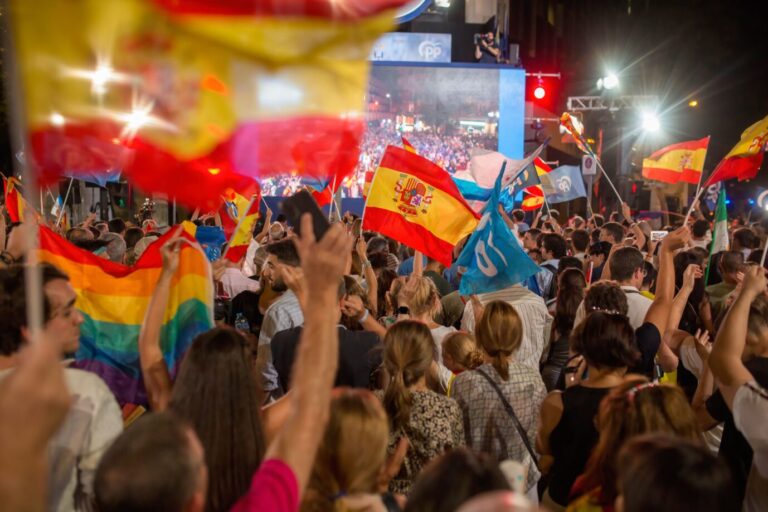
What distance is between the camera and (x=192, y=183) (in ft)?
9.37

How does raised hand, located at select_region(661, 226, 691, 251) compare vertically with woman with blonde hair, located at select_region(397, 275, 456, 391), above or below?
above

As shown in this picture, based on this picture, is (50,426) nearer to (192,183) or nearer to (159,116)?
(159,116)

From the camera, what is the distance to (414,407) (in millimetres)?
3998

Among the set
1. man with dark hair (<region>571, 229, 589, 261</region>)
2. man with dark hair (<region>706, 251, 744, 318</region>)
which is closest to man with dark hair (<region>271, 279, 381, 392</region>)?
man with dark hair (<region>706, 251, 744, 318</region>)

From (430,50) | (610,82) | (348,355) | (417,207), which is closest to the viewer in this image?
(348,355)

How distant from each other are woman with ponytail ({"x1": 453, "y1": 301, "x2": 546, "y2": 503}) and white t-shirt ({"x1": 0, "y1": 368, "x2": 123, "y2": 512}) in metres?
1.99

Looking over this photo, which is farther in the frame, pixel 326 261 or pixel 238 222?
pixel 238 222

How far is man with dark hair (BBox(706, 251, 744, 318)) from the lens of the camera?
6.79 m

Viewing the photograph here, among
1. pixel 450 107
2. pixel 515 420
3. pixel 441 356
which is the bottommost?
pixel 515 420

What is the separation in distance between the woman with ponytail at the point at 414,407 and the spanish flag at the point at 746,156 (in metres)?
6.47

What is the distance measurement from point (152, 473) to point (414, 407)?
6.98ft

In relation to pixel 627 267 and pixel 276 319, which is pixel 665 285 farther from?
pixel 276 319

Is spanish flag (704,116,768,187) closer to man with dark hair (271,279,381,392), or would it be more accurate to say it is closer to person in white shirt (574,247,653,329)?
person in white shirt (574,247,653,329)

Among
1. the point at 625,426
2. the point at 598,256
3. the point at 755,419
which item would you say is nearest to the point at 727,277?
the point at 598,256
